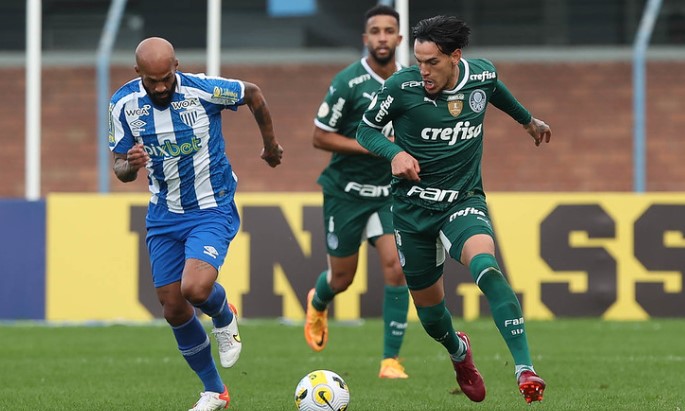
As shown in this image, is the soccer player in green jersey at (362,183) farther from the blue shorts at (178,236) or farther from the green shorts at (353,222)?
the blue shorts at (178,236)

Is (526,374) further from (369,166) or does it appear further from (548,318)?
(548,318)

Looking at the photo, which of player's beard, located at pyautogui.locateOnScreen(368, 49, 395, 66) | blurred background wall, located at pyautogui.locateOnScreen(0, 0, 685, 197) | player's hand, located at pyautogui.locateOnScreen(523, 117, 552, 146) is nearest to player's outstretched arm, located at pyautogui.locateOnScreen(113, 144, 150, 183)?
player's hand, located at pyautogui.locateOnScreen(523, 117, 552, 146)

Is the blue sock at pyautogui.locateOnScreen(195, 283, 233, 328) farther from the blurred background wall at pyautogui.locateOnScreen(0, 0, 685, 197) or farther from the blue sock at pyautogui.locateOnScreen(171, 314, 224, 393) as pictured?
the blurred background wall at pyautogui.locateOnScreen(0, 0, 685, 197)

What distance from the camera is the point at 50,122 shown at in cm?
1778

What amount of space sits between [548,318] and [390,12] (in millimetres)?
4814

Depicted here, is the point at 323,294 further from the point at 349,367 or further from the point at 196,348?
the point at 196,348

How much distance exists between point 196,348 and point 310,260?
5.74 m

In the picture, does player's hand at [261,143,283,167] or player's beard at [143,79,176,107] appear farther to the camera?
player's hand at [261,143,283,167]

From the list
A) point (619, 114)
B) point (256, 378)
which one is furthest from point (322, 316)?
point (619, 114)

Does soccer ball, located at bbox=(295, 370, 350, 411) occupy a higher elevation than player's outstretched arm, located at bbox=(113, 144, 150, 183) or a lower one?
lower

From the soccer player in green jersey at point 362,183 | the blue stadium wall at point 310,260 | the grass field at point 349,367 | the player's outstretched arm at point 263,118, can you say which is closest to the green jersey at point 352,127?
the soccer player in green jersey at point 362,183

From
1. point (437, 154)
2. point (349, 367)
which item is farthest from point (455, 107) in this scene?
point (349, 367)

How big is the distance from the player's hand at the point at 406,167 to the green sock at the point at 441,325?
95 centimetres

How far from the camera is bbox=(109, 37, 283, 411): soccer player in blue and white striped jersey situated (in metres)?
6.87
